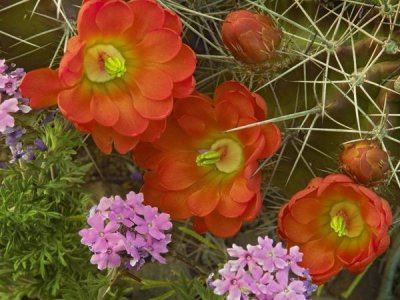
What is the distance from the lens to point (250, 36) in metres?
0.99

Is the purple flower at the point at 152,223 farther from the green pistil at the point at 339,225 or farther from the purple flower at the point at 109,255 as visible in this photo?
the green pistil at the point at 339,225

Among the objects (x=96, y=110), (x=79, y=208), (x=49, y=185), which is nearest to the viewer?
(x=96, y=110)

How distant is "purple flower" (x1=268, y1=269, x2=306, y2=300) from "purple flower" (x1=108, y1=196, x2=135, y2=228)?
205 mm

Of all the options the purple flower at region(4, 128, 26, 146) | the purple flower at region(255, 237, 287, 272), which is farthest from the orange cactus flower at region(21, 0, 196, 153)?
the purple flower at region(255, 237, 287, 272)

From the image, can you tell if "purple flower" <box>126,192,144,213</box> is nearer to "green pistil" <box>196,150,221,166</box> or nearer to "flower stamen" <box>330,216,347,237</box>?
"green pistil" <box>196,150,221,166</box>

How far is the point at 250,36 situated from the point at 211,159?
0.64ft

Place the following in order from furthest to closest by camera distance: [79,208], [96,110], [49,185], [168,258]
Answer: [168,258]
[79,208]
[49,185]
[96,110]

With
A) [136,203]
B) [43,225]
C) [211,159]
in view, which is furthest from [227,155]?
[43,225]

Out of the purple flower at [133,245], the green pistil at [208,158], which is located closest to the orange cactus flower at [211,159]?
the green pistil at [208,158]

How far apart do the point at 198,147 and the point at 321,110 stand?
19 centimetres

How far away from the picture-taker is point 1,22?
1.20m

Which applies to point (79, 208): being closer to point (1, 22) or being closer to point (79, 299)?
point (79, 299)

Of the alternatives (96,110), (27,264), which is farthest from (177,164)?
(27,264)

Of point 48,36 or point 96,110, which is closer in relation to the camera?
point 96,110
